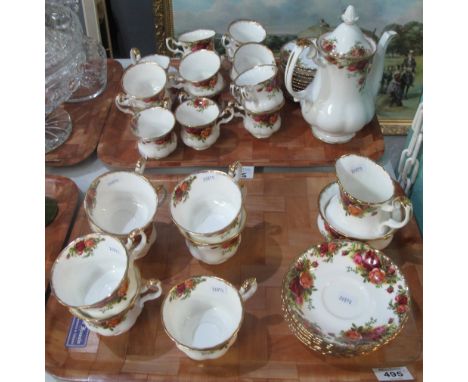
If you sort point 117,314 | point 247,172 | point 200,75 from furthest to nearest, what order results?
point 200,75
point 247,172
point 117,314

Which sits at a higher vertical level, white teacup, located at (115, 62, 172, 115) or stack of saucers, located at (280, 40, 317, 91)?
stack of saucers, located at (280, 40, 317, 91)

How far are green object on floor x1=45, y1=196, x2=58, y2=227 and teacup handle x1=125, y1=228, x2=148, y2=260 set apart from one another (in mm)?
237

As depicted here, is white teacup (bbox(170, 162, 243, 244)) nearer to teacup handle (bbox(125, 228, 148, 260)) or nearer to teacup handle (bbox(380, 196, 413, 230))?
teacup handle (bbox(125, 228, 148, 260))

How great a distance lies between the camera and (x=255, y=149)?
3.69 ft

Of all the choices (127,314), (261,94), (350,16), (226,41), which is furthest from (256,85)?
(127,314)

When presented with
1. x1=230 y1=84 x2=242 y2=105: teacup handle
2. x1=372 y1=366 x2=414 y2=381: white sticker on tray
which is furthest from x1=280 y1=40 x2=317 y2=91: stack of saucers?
x1=372 y1=366 x2=414 y2=381: white sticker on tray

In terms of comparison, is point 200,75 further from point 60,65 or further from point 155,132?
point 60,65

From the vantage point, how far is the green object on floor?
99cm

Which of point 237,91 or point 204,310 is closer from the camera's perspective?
point 204,310

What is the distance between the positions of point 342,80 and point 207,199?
39 cm

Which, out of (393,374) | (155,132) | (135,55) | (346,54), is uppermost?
(346,54)

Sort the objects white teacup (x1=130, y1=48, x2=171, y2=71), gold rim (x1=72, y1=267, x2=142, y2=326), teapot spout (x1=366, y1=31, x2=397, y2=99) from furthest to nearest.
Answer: white teacup (x1=130, y1=48, x2=171, y2=71) < teapot spout (x1=366, y1=31, x2=397, y2=99) < gold rim (x1=72, y1=267, x2=142, y2=326)

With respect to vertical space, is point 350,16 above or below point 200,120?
above

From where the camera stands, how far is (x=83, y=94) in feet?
4.24
